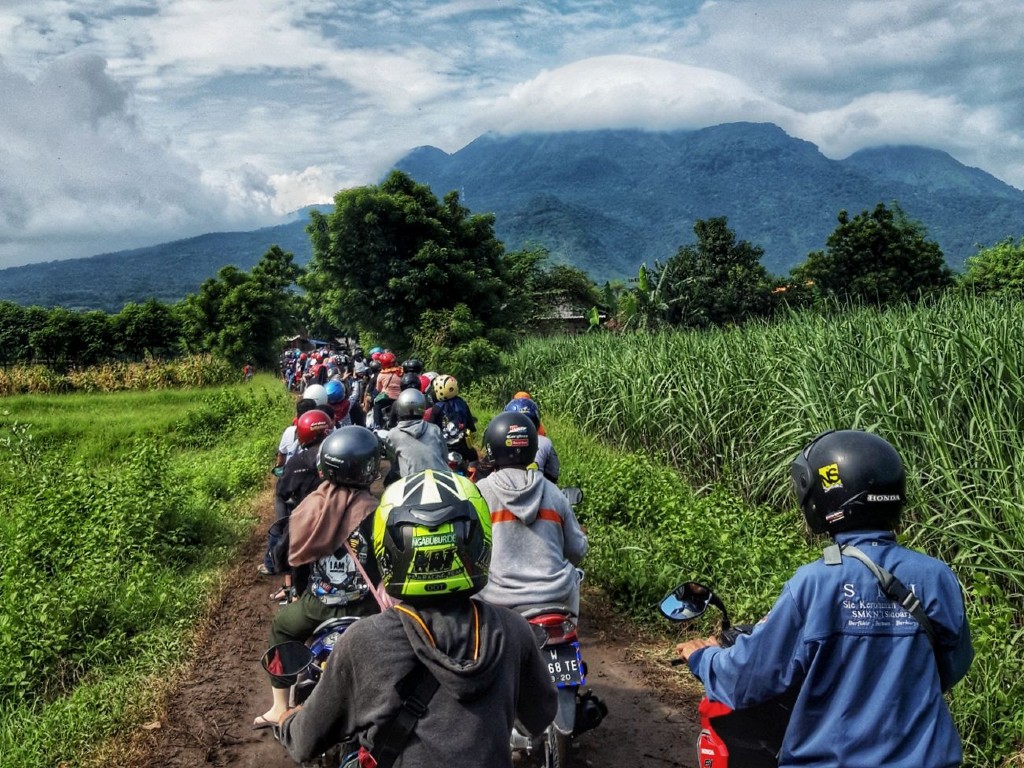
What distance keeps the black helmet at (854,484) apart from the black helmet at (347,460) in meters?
2.29

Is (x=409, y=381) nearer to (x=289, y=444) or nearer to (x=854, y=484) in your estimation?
(x=289, y=444)

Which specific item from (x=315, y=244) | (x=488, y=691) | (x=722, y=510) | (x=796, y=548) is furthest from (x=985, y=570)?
(x=315, y=244)

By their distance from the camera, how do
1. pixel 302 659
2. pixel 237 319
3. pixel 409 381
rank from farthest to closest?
1. pixel 237 319
2. pixel 409 381
3. pixel 302 659

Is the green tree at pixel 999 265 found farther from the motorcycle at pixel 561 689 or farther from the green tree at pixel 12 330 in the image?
the green tree at pixel 12 330

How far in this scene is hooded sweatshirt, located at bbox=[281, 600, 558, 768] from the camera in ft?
6.98

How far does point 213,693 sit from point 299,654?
3.45 meters

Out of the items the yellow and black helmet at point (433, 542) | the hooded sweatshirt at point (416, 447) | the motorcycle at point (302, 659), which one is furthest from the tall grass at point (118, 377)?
the yellow and black helmet at point (433, 542)

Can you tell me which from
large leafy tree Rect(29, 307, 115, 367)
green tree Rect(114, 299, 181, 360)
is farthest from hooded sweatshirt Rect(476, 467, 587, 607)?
green tree Rect(114, 299, 181, 360)

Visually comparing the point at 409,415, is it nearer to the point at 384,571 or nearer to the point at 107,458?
the point at 384,571

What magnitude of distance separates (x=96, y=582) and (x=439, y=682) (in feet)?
17.3

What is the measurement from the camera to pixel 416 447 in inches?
281

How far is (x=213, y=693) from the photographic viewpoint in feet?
18.0

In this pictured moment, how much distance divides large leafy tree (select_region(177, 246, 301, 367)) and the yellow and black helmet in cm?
4021

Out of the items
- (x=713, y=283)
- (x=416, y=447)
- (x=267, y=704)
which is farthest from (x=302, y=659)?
(x=713, y=283)
